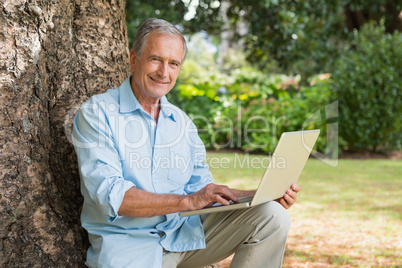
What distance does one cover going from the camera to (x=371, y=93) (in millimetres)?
8984

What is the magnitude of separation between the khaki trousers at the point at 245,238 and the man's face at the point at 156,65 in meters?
0.70

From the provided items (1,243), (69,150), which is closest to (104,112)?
(69,150)

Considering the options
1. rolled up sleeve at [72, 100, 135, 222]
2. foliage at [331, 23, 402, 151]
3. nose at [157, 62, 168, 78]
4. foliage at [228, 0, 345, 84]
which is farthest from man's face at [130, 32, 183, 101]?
foliage at [331, 23, 402, 151]

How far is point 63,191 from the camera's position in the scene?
87.4 inches

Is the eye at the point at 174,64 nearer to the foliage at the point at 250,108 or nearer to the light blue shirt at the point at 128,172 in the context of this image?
the light blue shirt at the point at 128,172

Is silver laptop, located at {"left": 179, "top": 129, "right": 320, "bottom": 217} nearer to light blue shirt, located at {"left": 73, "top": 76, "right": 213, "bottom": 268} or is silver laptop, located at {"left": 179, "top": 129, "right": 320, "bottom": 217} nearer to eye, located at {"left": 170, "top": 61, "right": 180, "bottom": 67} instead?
light blue shirt, located at {"left": 73, "top": 76, "right": 213, "bottom": 268}

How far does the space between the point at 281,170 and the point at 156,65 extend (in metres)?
0.81

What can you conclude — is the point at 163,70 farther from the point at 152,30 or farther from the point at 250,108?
the point at 250,108

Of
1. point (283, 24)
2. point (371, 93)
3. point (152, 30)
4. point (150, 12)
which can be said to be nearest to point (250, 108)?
point (371, 93)

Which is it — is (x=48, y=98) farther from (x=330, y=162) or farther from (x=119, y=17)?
(x=330, y=162)

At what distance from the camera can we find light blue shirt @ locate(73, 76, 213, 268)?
1.81 meters

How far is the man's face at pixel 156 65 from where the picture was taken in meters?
2.12

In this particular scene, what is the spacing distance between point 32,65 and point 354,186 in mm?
5202

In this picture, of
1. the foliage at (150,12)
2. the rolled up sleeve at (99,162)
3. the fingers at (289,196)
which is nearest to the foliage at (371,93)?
the foliage at (150,12)
